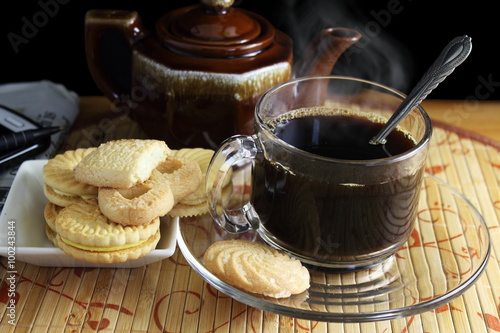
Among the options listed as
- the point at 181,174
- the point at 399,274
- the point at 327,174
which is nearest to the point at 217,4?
the point at 181,174

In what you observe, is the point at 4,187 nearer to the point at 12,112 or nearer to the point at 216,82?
the point at 12,112

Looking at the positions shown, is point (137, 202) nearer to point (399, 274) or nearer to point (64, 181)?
point (64, 181)

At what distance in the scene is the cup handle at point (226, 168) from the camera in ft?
2.98

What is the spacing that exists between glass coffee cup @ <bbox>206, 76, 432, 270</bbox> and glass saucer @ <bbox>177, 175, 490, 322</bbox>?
36 millimetres

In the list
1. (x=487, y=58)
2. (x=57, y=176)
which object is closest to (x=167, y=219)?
(x=57, y=176)

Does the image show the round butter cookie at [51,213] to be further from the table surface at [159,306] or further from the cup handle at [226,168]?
the cup handle at [226,168]

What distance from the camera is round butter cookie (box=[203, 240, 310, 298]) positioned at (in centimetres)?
83

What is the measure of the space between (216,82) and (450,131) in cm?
64

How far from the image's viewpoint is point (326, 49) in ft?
3.93

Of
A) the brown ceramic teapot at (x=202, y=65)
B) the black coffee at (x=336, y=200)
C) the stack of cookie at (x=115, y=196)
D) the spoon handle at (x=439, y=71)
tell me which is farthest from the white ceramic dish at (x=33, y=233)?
the spoon handle at (x=439, y=71)

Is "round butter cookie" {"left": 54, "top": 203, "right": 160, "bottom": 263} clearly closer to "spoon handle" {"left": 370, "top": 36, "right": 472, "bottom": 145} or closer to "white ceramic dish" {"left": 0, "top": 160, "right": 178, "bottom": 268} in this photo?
"white ceramic dish" {"left": 0, "top": 160, "right": 178, "bottom": 268}

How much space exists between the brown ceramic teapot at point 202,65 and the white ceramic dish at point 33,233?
0.27 m

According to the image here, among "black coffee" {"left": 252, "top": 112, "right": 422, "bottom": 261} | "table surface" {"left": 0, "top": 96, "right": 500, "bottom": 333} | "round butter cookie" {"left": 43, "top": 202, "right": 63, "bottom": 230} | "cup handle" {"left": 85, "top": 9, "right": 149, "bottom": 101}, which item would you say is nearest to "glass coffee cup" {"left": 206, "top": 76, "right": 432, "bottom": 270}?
"black coffee" {"left": 252, "top": 112, "right": 422, "bottom": 261}

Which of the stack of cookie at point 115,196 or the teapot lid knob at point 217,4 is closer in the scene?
the stack of cookie at point 115,196
